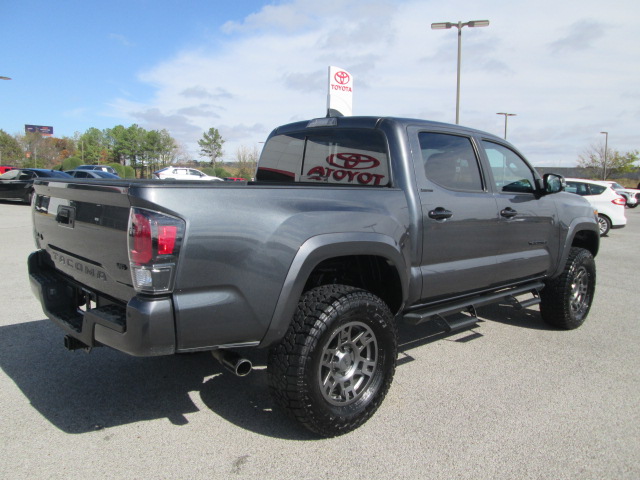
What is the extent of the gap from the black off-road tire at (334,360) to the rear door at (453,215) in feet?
2.08

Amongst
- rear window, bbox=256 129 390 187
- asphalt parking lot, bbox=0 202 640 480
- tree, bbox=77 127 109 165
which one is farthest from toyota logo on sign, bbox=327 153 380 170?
tree, bbox=77 127 109 165

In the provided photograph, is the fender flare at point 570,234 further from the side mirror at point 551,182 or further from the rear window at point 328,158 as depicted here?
the rear window at point 328,158

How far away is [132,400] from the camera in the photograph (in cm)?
331

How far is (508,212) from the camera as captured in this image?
408cm

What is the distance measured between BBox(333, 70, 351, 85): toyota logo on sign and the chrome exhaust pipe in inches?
370

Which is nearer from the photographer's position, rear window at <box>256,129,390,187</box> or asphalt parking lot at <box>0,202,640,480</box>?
asphalt parking lot at <box>0,202,640,480</box>

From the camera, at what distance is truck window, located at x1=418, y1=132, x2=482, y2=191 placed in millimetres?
3611

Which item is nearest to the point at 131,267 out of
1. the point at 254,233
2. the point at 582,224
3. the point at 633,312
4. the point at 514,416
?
the point at 254,233

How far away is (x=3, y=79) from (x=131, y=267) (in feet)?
90.9

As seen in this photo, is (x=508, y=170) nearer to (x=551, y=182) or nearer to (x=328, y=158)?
(x=551, y=182)

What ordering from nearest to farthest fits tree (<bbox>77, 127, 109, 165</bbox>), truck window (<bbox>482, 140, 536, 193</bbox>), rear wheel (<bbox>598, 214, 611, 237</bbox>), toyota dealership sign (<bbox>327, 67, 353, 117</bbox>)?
truck window (<bbox>482, 140, 536, 193</bbox>)
toyota dealership sign (<bbox>327, 67, 353, 117</bbox>)
rear wheel (<bbox>598, 214, 611, 237</bbox>)
tree (<bbox>77, 127, 109, 165</bbox>)

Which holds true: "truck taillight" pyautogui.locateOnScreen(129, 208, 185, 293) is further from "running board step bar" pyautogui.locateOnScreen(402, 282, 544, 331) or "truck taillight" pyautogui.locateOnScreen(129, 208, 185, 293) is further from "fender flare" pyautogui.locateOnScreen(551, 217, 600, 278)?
"fender flare" pyautogui.locateOnScreen(551, 217, 600, 278)

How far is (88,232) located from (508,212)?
3.15 metres

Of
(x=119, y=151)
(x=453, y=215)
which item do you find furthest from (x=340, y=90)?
(x=119, y=151)
